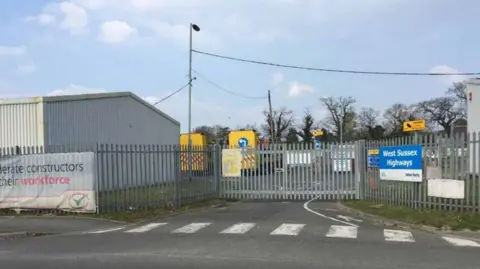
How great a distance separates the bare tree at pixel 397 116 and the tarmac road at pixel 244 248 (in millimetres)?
96485

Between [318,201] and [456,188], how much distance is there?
23.6 feet

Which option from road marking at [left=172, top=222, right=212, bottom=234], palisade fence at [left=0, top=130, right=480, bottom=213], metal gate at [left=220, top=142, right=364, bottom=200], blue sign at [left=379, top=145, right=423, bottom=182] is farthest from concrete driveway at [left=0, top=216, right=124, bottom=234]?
blue sign at [left=379, top=145, right=423, bottom=182]

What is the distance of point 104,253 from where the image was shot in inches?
378

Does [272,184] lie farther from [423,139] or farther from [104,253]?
[104,253]

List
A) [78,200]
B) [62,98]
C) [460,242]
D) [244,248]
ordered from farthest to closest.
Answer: [62,98] → [78,200] → [460,242] → [244,248]

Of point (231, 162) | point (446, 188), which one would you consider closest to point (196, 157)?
point (231, 162)

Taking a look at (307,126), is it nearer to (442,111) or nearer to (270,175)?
(442,111)

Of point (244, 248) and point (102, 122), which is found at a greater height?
point (102, 122)

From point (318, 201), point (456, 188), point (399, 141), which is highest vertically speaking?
point (399, 141)

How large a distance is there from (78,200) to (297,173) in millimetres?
8806

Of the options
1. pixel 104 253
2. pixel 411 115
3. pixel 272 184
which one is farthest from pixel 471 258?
pixel 411 115

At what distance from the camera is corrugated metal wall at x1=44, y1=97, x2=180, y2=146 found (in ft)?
73.5

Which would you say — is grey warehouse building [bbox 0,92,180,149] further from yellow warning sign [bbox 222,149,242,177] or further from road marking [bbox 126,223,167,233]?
road marking [bbox 126,223,167,233]

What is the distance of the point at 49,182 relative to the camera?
1617 cm
